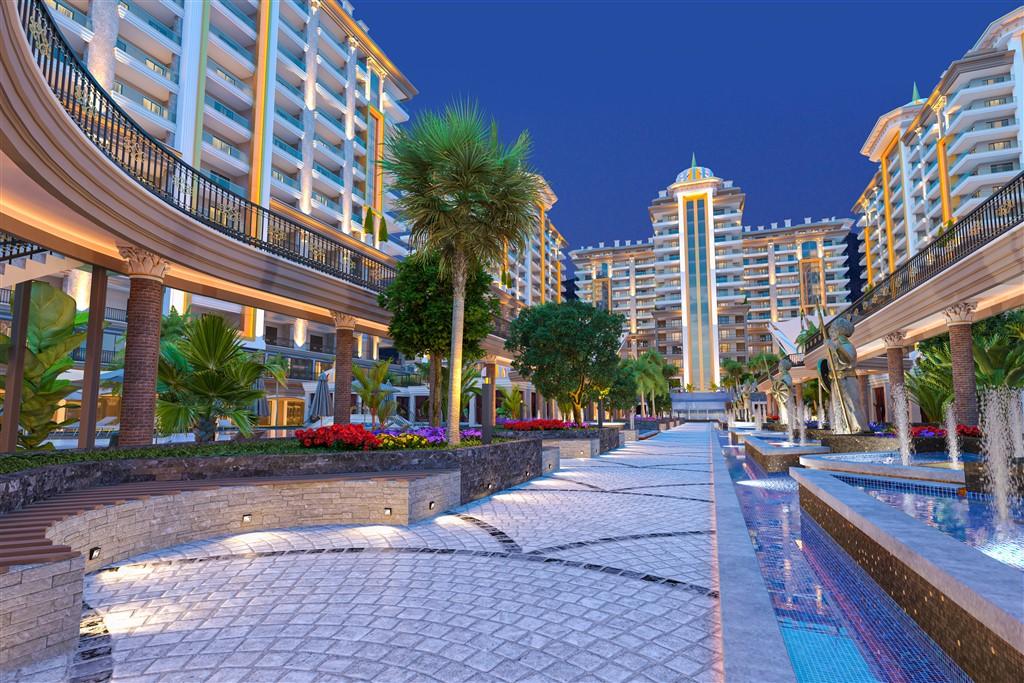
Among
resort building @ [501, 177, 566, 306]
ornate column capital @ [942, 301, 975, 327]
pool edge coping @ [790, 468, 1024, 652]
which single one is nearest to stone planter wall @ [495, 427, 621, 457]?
ornate column capital @ [942, 301, 975, 327]

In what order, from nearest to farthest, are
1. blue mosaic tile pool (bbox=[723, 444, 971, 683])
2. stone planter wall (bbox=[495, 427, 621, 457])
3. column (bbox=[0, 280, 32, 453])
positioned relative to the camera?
blue mosaic tile pool (bbox=[723, 444, 971, 683]) < column (bbox=[0, 280, 32, 453]) < stone planter wall (bbox=[495, 427, 621, 457])

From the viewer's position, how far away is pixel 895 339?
24.9 m

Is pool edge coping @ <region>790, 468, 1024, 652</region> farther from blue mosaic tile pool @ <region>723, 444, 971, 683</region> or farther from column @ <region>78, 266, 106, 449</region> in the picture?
column @ <region>78, 266, 106, 449</region>

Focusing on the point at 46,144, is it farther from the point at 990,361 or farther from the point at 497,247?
the point at 990,361

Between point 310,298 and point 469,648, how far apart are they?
1410 cm

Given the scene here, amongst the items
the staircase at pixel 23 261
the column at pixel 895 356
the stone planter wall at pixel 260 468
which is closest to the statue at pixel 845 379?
the column at pixel 895 356

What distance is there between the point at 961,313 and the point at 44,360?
24.8 metres

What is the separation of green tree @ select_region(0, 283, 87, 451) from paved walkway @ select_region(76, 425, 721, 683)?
724 cm

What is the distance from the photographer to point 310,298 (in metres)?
16.5

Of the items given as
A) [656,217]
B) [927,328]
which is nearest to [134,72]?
[927,328]

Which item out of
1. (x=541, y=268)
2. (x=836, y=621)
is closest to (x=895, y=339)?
(x=836, y=621)

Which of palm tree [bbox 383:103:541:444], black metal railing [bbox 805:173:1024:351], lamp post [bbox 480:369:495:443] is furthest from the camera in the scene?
black metal railing [bbox 805:173:1024:351]

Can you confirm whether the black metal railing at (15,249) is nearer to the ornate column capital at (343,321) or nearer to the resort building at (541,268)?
the ornate column capital at (343,321)

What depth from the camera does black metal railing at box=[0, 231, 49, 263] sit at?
10.5 metres
